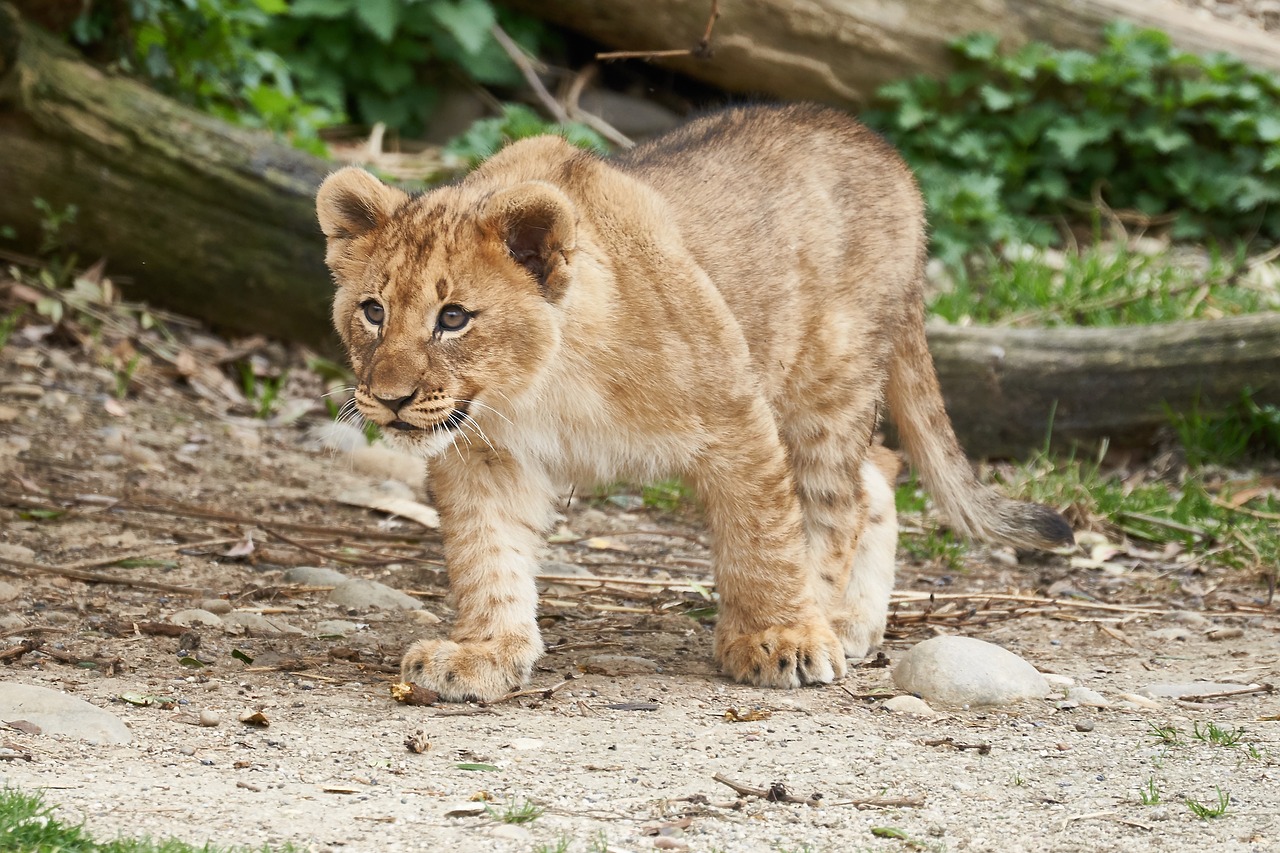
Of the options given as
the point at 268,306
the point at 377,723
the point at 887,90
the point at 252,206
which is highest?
the point at 887,90

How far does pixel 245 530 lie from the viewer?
6312 mm

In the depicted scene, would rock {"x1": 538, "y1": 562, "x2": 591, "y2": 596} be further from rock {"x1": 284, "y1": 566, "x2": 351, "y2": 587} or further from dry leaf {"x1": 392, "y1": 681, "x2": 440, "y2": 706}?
dry leaf {"x1": 392, "y1": 681, "x2": 440, "y2": 706}

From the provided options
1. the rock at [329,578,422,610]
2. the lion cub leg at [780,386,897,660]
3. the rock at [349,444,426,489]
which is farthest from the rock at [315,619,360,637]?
the rock at [349,444,426,489]

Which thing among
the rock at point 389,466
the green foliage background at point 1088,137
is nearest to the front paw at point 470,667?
the rock at point 389,466

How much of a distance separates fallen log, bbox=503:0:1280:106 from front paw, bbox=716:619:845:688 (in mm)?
5827

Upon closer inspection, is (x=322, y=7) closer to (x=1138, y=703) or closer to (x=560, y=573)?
(x=560, y=573)

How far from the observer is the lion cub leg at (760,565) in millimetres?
4758

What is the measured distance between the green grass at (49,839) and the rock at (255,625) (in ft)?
5.99

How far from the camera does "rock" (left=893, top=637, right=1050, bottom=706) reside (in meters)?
4.75

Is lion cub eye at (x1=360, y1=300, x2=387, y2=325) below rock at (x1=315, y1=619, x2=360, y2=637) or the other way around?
the other way around

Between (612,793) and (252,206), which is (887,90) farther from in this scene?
(612,793)

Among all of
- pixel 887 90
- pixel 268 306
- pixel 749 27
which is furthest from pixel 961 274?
pixel 268 306

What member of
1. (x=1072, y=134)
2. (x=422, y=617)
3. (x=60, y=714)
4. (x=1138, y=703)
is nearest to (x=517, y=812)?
(x=60, y=714)

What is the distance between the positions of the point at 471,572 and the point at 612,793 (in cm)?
121
